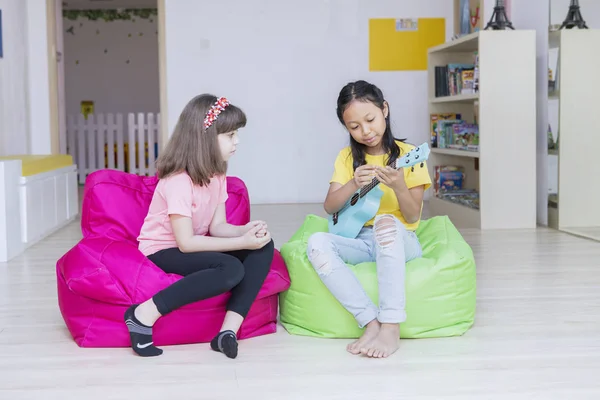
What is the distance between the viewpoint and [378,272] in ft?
7.93

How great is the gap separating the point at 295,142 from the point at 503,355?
4654 mm

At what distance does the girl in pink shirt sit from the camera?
7.68 feet

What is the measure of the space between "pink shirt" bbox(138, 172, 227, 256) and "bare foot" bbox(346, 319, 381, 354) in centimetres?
63

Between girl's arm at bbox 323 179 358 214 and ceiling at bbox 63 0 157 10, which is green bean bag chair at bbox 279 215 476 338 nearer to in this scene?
girl's arm at bbox 323 179 358 214

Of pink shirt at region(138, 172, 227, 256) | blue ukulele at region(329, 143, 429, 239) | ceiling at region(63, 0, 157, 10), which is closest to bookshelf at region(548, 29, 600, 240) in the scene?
blue ukulele at region(329, 143, 429, 239)

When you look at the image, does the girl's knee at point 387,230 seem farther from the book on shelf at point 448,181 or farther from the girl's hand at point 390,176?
the book on shelf at point 448,181

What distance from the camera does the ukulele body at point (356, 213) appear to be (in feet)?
8.48

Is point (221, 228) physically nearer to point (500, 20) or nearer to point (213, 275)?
point (213, 275)

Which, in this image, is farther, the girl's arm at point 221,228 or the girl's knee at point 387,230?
the girl's arm at point 221,228

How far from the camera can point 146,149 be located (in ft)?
31.8

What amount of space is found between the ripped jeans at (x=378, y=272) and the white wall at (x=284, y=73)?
429 centimetres

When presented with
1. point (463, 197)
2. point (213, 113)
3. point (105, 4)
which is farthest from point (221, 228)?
point (105, 4)

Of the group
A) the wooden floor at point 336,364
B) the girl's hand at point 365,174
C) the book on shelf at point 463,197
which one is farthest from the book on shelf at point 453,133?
the girl's hand at point 365,174

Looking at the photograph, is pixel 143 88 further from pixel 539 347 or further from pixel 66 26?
pixel 539 347
